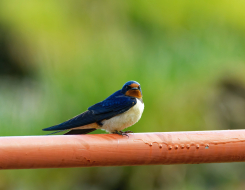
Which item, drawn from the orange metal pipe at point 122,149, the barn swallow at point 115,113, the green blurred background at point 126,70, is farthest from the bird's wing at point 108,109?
the green blurred background at point 126,70

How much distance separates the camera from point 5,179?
2.32 m

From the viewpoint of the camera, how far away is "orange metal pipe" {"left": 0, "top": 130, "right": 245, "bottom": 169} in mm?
678

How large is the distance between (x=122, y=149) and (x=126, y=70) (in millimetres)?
1775

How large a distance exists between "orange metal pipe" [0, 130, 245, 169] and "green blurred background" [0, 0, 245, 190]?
1.66 metres

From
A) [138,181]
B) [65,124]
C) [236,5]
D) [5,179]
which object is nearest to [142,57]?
[138,181]

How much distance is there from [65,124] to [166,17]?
2.13m

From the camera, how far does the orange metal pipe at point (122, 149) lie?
0.68 meters

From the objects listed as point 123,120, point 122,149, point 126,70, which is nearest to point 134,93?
point 123,120

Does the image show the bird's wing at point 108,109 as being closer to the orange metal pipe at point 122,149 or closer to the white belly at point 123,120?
the white belly at point 123,120

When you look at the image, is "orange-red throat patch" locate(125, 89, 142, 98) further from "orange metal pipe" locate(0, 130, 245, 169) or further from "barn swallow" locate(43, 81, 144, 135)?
"orange metal pipe" locate(0, 130, 245, 169)

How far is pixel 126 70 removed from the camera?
2486 mm

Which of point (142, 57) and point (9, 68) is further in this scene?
point (9, 68)

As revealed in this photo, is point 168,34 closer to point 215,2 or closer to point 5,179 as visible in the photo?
point 215,2

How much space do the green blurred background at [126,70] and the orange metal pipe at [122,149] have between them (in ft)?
5.44
